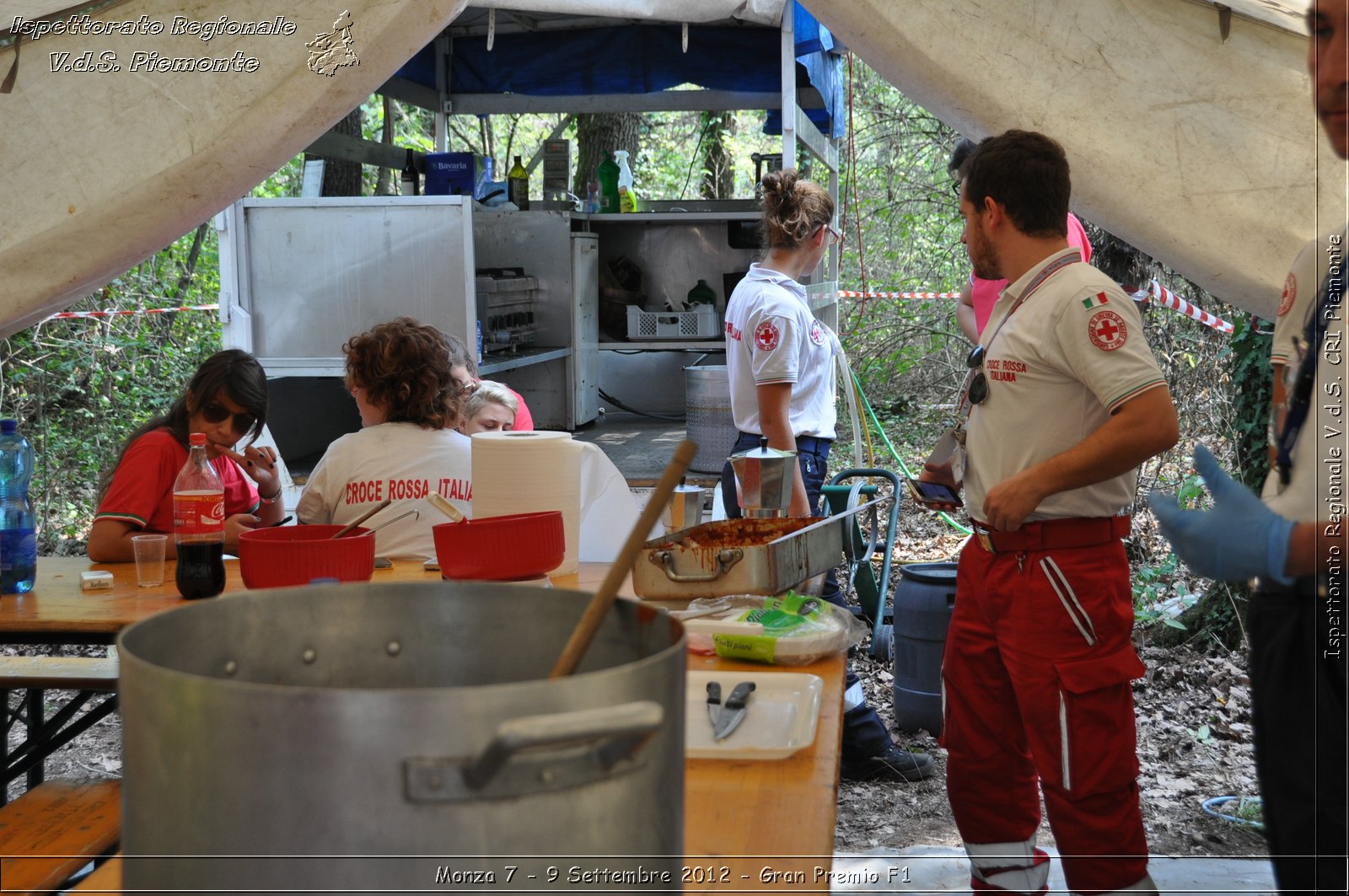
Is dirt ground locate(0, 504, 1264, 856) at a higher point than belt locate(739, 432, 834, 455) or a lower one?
lower

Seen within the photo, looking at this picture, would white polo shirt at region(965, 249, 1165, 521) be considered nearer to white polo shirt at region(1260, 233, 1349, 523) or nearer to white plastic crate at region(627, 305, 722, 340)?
white polo shirt at region(1260, 233, 1349, 523)

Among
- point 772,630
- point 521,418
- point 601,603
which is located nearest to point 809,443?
point 521,418

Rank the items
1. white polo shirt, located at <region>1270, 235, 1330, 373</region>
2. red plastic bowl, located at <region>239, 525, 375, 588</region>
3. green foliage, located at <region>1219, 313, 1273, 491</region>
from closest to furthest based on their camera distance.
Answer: white polo shirt, located at <region>1270, 235, 1330, 373</region> → red plastic bowl, located at <region>239, 525, 375, 588</region> → green foliage, located at <region>1219, 313, 1273, 491</region>

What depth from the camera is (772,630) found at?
2197 millimetres

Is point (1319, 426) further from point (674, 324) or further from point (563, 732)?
point (674, 324)

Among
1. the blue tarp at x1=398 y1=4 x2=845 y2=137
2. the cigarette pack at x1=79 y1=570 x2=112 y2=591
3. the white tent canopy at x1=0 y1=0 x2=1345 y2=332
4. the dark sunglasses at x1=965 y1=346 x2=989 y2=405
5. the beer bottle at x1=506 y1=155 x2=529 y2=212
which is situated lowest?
the cigarette pack at x1=79 y1=570 x2=112 y2=591

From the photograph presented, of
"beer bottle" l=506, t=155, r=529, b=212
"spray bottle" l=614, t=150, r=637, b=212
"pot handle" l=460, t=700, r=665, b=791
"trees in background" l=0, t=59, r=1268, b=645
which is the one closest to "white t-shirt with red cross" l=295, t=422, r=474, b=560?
"pot handle" l=460, t=700, r=665, b=791

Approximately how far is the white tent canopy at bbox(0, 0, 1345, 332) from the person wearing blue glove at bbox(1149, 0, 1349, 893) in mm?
932

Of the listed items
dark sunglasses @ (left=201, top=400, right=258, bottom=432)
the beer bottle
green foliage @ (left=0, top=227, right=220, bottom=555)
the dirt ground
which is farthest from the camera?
green foliage @ (left=0, top=227, right=220, bottom=555)

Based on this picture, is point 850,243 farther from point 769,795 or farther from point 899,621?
point 769,795

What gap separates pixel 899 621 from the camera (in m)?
4.93

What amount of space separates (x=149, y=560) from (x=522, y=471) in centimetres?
111

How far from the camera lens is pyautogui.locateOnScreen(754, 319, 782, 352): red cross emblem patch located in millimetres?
4246

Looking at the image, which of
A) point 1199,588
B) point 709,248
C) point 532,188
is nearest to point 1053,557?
point 1199,588
